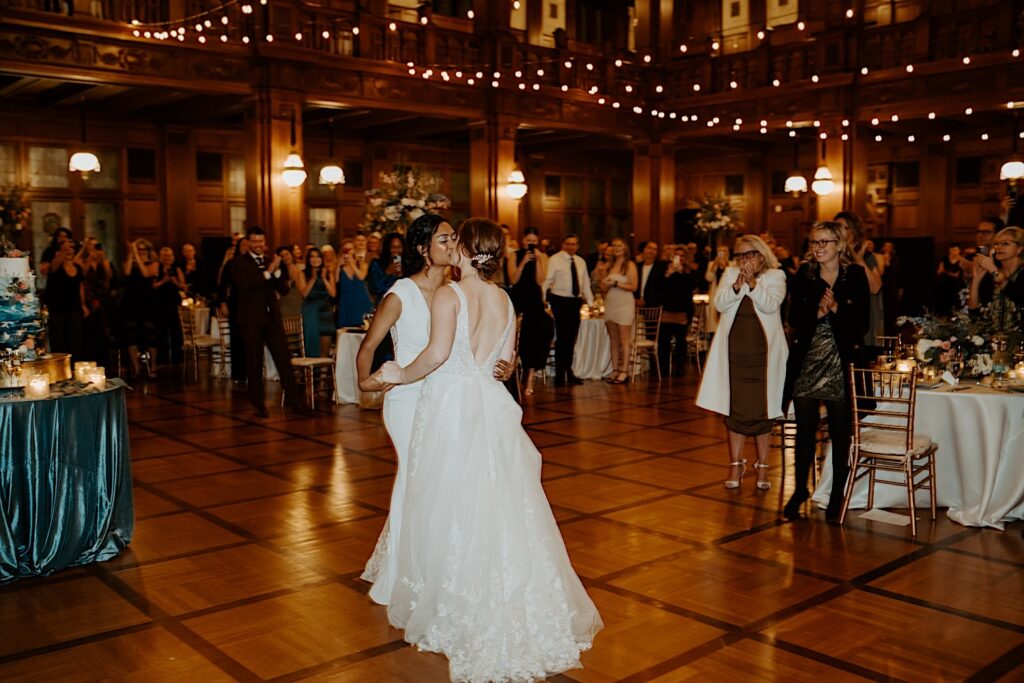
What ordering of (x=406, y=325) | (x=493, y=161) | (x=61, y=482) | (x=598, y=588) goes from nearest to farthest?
(x=406, y=325) → (x=598, y=588) → (x=61, y=482) → (x=493, y=161)

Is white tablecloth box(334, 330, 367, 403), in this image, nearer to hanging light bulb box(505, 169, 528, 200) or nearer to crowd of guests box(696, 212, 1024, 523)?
crowd of guests box(696, 212, 1024, 523)

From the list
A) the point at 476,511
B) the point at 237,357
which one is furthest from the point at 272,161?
the point at 476,511

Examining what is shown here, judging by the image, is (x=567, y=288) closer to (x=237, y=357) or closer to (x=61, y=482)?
(x=237, y=357)

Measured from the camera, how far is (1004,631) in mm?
3488

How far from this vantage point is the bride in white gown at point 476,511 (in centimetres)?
317

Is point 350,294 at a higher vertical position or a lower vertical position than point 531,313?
higher

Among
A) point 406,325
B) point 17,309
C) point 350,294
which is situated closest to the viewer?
point 406,325

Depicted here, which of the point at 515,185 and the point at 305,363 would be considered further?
the point at 515,185

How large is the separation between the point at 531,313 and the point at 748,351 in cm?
433

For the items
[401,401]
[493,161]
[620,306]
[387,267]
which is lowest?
[401,401]

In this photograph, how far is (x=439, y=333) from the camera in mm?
3297

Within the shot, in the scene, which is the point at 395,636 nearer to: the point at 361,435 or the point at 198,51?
the point at 361,435

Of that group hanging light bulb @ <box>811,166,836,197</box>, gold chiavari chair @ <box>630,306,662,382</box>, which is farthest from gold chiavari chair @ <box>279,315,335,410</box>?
hanging light bulb @ <box>811,166,836,197</box>

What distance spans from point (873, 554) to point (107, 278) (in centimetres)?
921
